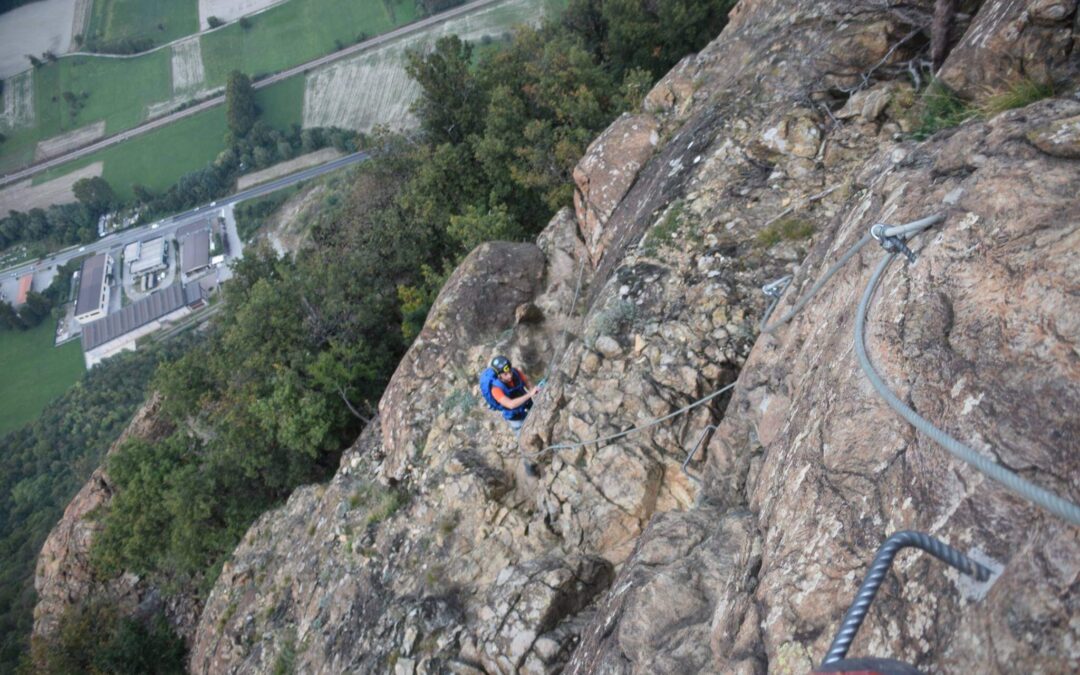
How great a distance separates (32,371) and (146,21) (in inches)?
2220

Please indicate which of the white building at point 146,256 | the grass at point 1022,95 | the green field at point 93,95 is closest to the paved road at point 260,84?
the green field at point 93,95

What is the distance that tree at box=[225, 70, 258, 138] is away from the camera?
7125 centimetres

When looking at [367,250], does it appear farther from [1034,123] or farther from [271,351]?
[1034,123]

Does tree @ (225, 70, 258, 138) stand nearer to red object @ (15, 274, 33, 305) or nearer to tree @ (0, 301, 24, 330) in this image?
red object @ (15, 274, 33, 305)

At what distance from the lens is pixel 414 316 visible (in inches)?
786

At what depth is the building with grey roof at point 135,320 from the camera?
190 feet

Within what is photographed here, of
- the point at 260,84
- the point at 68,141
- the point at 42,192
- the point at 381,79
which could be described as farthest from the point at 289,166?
the point at 68,141

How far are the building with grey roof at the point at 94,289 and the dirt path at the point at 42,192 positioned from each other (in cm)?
1555

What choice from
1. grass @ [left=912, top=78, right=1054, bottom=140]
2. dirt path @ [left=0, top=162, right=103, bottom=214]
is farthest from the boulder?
dirt path @ [left=0, top=162, right=103, bottom=214]

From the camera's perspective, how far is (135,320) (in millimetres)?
58906

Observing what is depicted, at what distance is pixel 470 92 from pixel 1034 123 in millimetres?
23779

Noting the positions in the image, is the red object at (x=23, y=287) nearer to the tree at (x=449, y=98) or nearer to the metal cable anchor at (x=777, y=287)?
the tree at (x=449, y=98)

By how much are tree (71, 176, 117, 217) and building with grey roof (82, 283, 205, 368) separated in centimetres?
1865

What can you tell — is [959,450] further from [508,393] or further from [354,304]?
[354,304]
